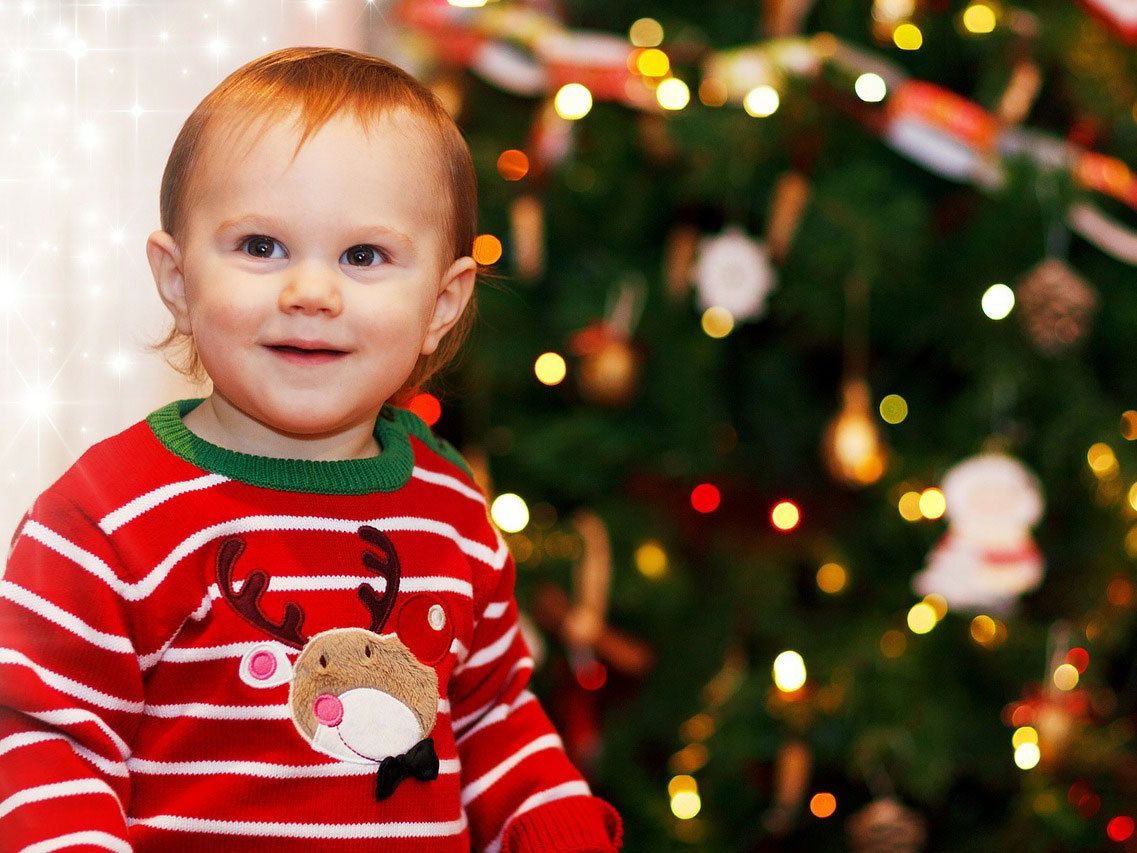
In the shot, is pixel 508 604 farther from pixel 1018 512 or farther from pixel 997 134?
pixel 997 134

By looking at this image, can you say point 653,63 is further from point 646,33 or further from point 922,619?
point 922,619

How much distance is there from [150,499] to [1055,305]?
40.9 inches

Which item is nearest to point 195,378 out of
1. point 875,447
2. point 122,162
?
point 122,162

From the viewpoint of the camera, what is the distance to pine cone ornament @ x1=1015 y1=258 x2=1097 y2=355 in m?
1.36

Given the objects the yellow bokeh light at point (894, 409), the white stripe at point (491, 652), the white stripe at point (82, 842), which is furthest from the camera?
the yellow bokeh light at point (894, 409)

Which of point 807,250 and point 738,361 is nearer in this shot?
point 807,250

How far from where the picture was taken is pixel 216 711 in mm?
656

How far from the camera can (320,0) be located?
778 millimetres

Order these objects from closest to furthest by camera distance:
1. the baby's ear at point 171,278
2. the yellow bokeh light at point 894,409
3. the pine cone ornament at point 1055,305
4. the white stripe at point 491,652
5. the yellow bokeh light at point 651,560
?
the baby's ear at point 171,278 → the white stripe at point 491,652 → the pine cone ornament at point 1055,305 → the yellow bokeh light at point 651,560 → the yellow bokeh light at point 894,409

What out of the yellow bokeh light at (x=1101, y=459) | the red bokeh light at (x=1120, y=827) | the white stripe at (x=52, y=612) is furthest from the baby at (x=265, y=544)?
the red bokeh light at (x=1120, y=827)

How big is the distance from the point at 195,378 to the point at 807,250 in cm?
84

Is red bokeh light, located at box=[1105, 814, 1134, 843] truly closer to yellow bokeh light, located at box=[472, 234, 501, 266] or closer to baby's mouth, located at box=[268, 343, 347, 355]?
yellow bokeh light, located at box=[472, 234, 501, 266]

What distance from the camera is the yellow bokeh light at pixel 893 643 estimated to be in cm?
143

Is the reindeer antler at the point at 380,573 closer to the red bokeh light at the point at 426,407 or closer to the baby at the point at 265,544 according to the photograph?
the baby at the point at 265,544
